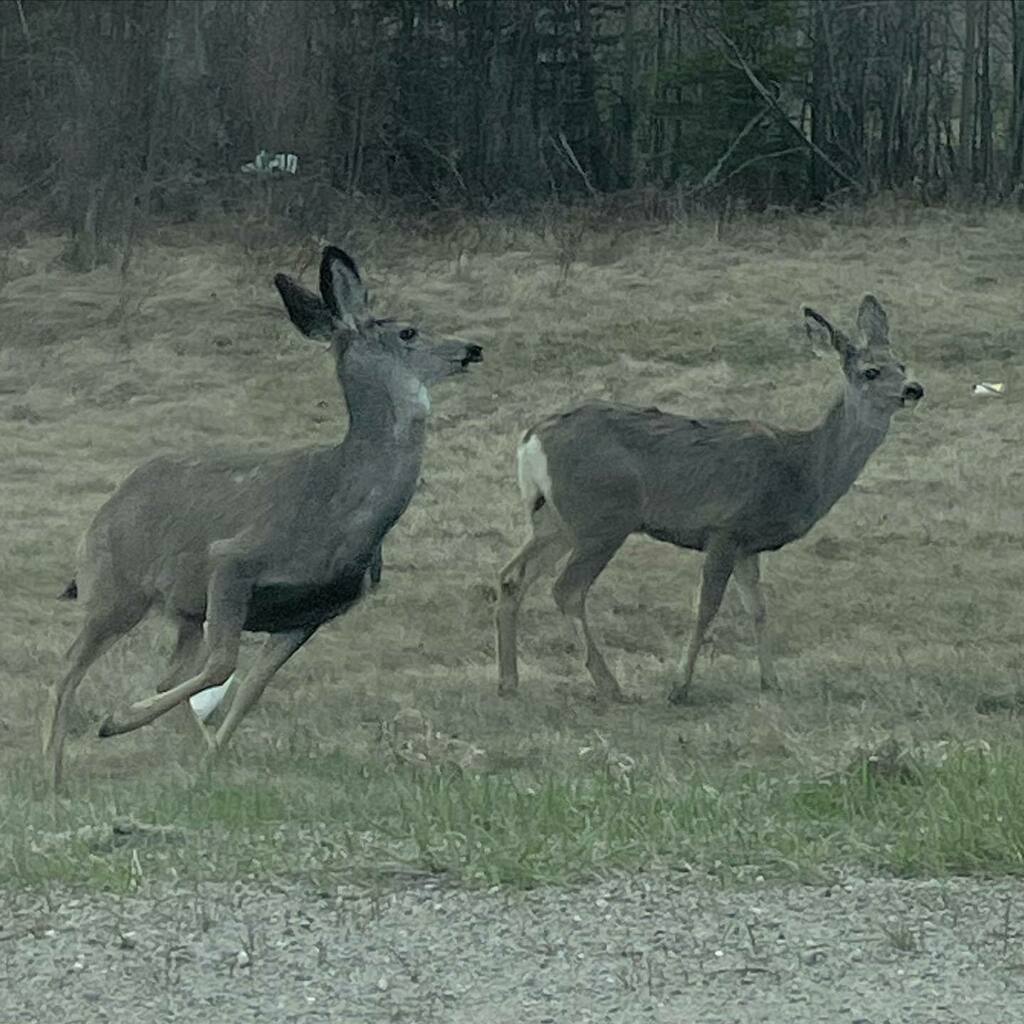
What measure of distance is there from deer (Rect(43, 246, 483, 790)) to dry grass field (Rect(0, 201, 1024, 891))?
0.44 metres

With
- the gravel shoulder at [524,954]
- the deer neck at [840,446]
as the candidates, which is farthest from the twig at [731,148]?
the gravel shoulder at [524,954]

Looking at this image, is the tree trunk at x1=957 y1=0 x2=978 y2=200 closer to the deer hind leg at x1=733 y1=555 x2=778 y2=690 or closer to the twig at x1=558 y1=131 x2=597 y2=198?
the twig at x1=558 y1=131 x2=597 y2=198

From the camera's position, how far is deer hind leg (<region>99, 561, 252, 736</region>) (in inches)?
376

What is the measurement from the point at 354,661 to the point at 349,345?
258 cm

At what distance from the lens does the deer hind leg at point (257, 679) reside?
9766 millimetres

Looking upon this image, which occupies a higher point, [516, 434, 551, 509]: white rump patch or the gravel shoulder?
the gravel shoulder

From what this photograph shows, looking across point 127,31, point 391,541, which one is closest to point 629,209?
point 127,31

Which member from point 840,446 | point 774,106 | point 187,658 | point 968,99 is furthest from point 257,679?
point 968,99

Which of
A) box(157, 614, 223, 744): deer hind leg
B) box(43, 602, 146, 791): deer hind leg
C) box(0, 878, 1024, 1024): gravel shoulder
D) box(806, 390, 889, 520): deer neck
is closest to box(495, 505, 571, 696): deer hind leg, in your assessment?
box(806, 390, 889, 520): deer neck

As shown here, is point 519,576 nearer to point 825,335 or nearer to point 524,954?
point 825,335

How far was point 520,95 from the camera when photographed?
32250 mm

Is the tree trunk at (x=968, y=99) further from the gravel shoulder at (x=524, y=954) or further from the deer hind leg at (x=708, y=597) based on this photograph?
the gravel shoulder at (x=524, y=954)

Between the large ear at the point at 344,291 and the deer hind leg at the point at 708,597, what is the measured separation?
2688mm

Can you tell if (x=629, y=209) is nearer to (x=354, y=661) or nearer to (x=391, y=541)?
(x=391, y=541)
